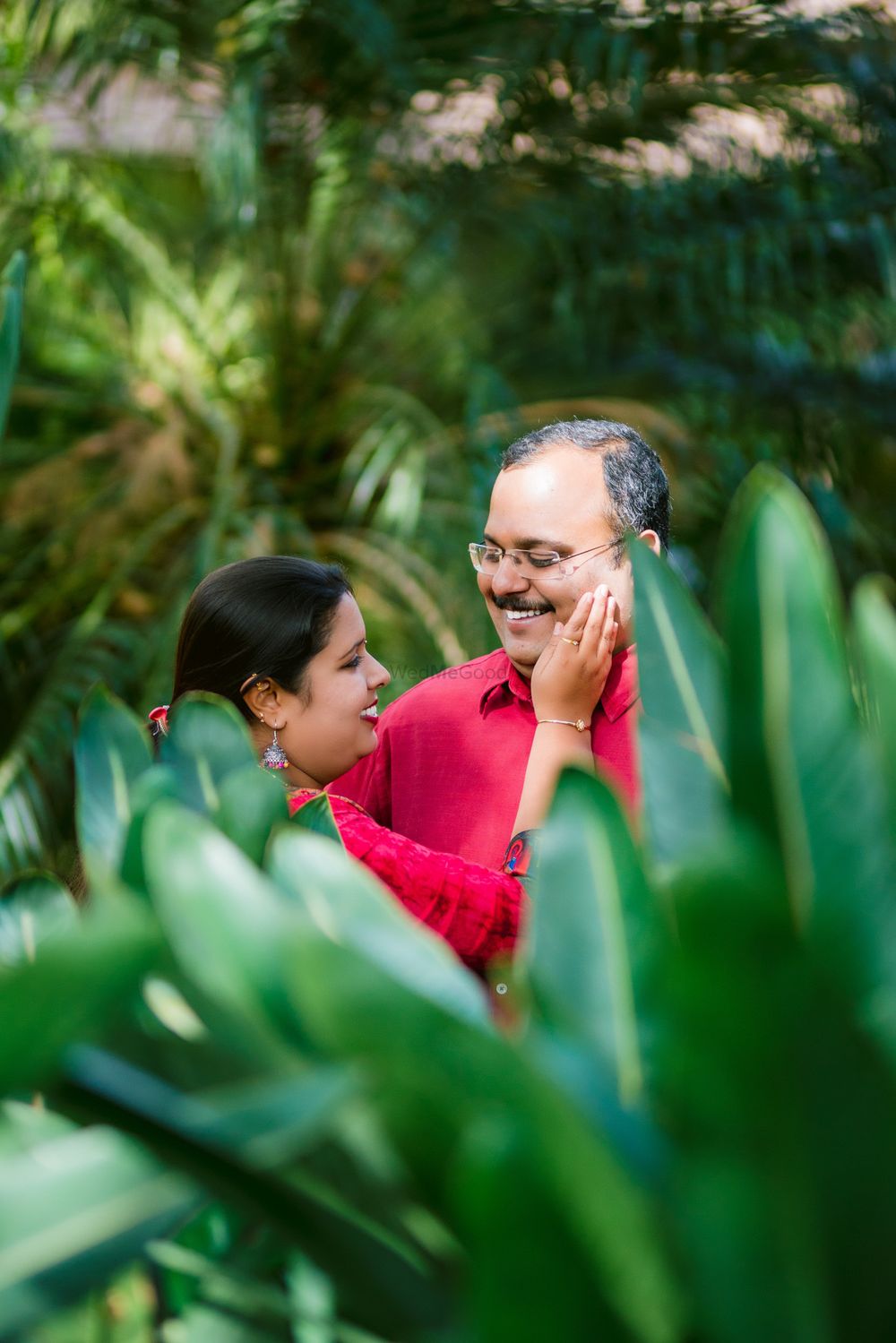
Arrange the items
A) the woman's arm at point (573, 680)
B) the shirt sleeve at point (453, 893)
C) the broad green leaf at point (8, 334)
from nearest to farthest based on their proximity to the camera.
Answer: the broad green leaf at point (8, 334) < the shirt sleeve at point (453, 893) < the woman's arm at point (573, 680)

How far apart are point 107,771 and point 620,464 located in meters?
1.40

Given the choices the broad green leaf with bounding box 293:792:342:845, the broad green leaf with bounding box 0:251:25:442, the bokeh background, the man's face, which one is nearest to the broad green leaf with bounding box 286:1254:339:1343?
the broad green leaf with bounding box 293:792:342:845

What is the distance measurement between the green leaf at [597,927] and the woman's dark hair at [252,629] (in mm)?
1244

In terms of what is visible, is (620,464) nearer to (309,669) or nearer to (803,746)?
(309,669)

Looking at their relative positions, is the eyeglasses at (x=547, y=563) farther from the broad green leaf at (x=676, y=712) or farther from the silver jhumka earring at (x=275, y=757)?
the broad green leaf at (x=676, y=712)

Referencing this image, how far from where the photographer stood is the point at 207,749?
1.92ft

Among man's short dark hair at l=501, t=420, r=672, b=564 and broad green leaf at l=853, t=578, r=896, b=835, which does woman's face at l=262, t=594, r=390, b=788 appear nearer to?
man's short dark hair at l=501, t=420, r=672, b=564

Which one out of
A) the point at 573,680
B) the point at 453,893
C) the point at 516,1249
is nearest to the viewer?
the point at 516,1249

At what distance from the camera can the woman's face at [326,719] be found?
1624 mm

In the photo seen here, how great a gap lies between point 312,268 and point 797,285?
1594mm

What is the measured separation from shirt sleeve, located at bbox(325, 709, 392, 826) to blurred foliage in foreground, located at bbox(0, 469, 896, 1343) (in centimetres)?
139

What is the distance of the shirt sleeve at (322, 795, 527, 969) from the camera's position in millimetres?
1282

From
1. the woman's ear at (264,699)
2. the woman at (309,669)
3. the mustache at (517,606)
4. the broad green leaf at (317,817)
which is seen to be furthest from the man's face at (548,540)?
the broad green leaf at (317,817)

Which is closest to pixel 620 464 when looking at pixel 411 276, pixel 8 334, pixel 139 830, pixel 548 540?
pixel 548 540
